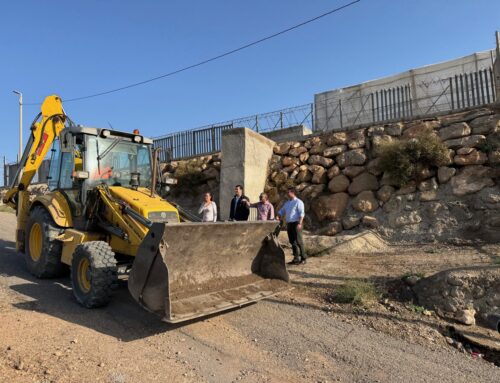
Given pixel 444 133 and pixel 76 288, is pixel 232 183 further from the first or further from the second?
pixel 76 288

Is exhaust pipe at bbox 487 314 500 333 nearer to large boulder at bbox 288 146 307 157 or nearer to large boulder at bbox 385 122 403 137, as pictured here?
large boulder at bbox 385 122 403 137

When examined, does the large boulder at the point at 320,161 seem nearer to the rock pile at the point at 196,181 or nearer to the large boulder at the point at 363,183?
the large boulder at the point at 363,183

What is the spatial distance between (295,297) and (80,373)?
11.3ft

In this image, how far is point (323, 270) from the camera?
7680mm

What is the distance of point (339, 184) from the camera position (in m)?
11.7

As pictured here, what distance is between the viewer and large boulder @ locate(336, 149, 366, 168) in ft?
38.1

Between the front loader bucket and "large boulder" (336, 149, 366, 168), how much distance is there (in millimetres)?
6153

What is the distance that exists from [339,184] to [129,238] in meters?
7.29

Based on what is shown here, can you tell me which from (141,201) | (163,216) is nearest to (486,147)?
(163,216)

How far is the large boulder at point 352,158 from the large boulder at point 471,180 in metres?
2.50

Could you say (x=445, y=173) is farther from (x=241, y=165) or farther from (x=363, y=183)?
(x=241, y=165)

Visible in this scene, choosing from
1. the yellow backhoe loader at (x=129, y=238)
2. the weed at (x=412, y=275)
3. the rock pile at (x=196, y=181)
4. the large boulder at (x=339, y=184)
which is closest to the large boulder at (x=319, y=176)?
the large boulder at (x=339, y=184)

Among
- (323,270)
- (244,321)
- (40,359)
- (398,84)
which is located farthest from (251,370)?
(398,84)

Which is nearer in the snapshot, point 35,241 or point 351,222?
point 35,241
